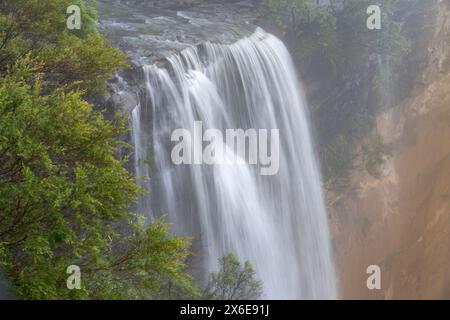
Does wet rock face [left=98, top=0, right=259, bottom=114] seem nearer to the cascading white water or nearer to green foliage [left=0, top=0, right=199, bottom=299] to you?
the cascading white water

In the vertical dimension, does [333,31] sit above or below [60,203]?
above

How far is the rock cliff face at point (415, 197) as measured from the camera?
22.1m

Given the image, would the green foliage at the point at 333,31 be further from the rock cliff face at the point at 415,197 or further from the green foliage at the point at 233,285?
the green foliage at the point at 233,285

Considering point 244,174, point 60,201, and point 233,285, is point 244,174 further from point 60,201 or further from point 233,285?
point 60,201

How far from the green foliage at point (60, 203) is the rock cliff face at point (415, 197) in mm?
15714

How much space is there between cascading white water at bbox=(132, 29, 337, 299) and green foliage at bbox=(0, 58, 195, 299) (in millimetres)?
4643

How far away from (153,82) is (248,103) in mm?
4465

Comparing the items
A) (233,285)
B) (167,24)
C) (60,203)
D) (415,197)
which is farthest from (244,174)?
(415,197)

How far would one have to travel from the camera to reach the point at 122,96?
37.2ft

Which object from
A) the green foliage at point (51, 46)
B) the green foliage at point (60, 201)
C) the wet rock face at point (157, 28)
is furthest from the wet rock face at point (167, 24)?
the green foliage at point (60, 201)

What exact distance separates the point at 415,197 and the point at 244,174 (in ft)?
35.8

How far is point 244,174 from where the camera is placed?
1552 centimetres

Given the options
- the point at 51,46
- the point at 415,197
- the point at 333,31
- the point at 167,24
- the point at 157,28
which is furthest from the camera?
the point at 415,197
